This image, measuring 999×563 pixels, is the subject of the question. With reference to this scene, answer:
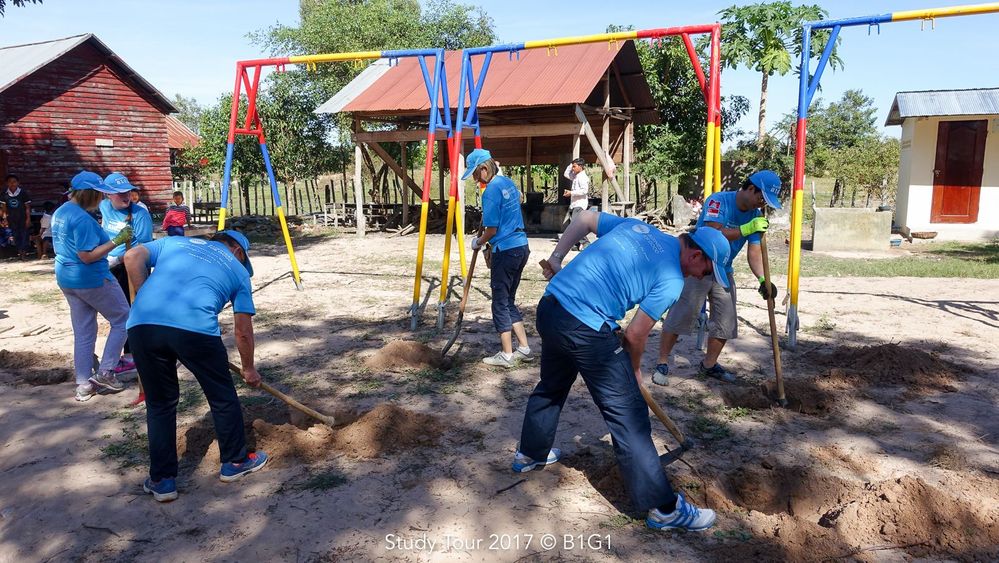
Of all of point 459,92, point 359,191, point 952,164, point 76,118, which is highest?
point 76,118

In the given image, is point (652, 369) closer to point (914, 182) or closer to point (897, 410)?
point (897, 410)

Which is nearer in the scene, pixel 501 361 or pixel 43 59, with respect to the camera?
pixel 501 361

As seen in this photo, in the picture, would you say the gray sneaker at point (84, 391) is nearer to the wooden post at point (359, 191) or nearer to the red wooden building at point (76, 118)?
the wooden post at point (359, 191)

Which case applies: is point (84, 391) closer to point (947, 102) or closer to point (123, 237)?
point (123, 237)

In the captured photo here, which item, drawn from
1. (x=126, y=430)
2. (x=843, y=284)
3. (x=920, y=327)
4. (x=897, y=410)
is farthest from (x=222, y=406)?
(x=843, y=284)

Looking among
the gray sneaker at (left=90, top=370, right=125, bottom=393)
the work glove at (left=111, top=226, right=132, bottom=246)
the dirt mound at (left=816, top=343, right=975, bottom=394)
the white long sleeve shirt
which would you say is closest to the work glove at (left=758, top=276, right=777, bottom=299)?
the dirt mound at (left=816, top=343, right=975, bottom=394)

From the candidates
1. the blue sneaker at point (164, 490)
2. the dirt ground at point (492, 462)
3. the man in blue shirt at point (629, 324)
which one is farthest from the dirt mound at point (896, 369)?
the blue sneaker at point (164, 490)

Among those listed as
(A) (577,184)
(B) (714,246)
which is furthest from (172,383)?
(A) (577,184)

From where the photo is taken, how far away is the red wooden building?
16719 mm

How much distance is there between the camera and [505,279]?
19.0 ft

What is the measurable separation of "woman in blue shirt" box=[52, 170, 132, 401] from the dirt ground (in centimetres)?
26

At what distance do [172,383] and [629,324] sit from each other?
2.34 metres

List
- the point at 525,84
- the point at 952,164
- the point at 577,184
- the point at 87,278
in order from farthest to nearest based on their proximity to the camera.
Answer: the point at 952,164, the point at 525,84, the point at 577,184, the point at 87,278

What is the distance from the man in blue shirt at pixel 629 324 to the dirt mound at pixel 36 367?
15.2ft
